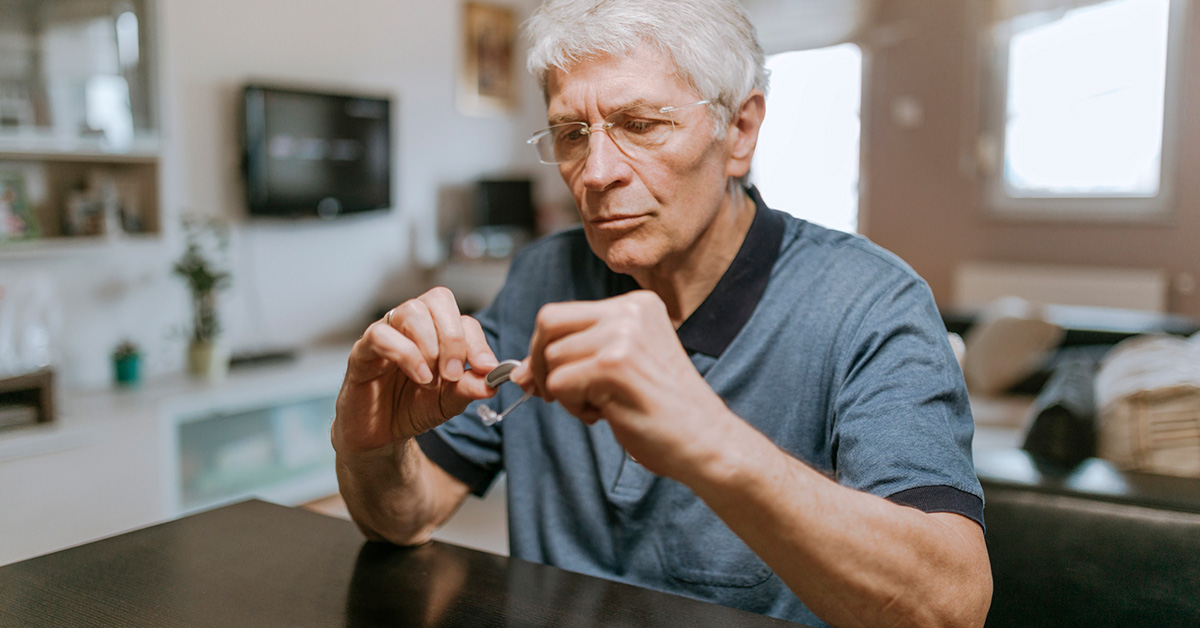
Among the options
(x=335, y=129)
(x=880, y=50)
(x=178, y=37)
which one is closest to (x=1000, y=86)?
(x=880, y=50)

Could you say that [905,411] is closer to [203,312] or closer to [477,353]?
[477,353]

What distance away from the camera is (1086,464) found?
63.3 inches

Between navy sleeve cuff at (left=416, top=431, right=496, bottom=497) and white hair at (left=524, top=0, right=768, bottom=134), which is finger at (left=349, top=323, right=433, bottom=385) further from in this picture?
white hair at (left=524, top=0, right=768, bottom=134)

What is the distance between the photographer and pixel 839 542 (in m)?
0.75

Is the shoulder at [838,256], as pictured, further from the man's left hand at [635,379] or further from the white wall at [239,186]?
the white wall at [239,186]

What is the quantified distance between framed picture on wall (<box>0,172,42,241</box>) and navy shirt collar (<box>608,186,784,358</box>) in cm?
270

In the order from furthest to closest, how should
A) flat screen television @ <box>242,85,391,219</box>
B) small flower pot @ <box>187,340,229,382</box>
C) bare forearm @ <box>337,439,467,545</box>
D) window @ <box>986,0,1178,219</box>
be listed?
window @ <box>986,0,1178,219</box> → flat screen television @ <box>242,85,391,219</box> → small flower pot @ <box>187,340,229,382</box> → bare forearm @ <box>337,439,467,545</box>

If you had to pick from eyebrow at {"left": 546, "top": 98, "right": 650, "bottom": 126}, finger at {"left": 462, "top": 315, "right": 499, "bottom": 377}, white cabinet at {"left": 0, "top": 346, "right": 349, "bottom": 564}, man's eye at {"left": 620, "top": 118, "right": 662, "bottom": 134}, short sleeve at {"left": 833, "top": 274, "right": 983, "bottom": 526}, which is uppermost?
eyebrow at {"left": 546, "top": 98, "right": 650, "bottom": 126}

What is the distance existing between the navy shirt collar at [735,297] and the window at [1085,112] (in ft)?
13.1

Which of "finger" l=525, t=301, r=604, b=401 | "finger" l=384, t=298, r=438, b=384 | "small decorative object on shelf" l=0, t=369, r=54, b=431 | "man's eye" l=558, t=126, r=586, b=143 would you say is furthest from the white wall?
"finger" l=525, t=301, r=604, b=401

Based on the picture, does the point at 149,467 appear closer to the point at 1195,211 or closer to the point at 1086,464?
the point at 1086,464

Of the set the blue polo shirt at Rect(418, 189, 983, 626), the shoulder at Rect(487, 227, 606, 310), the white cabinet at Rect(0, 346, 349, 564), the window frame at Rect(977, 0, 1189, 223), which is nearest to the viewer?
the blue polo shirt at Rect(418, 189, 983, 626)

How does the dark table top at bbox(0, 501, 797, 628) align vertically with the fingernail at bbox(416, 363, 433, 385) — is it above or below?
below

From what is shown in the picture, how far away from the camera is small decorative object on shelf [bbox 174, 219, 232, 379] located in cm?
345
